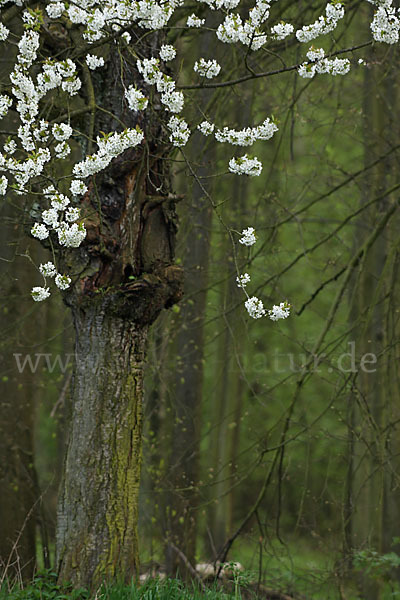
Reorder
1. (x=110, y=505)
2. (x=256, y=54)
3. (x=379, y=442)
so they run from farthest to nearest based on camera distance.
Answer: (x=256, y=54), (x=379, y=442), (x=110, y=505)

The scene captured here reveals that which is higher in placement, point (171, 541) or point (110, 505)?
point (110, 505)

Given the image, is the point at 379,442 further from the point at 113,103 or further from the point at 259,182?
the point at 259,182

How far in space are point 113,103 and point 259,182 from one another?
1040 cm

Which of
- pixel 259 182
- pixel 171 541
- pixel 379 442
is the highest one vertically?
pixel 259 182

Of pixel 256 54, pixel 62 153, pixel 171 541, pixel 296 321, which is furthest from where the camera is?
pixel 296 321

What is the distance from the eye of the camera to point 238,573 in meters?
4.07

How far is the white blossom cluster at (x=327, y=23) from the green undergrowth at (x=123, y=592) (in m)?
2.95

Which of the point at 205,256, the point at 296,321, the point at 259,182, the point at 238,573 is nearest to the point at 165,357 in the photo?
the point at 205,256

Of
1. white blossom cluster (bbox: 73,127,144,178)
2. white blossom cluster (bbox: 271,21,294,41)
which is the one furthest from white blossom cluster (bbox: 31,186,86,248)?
white blossom cluster (bbox: 271,21,294,41)

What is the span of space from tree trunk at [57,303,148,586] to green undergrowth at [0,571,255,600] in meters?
0.16

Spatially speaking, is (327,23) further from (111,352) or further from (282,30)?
(111,352)

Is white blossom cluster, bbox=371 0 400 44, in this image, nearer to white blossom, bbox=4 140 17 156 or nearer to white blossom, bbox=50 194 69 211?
white blossom, bbox=50 194 69 211

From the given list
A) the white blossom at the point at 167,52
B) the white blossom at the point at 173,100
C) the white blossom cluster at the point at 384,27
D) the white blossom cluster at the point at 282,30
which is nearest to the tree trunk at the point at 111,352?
the white blossom at the point at 167,52

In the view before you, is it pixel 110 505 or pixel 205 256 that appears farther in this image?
pixel 205 256
